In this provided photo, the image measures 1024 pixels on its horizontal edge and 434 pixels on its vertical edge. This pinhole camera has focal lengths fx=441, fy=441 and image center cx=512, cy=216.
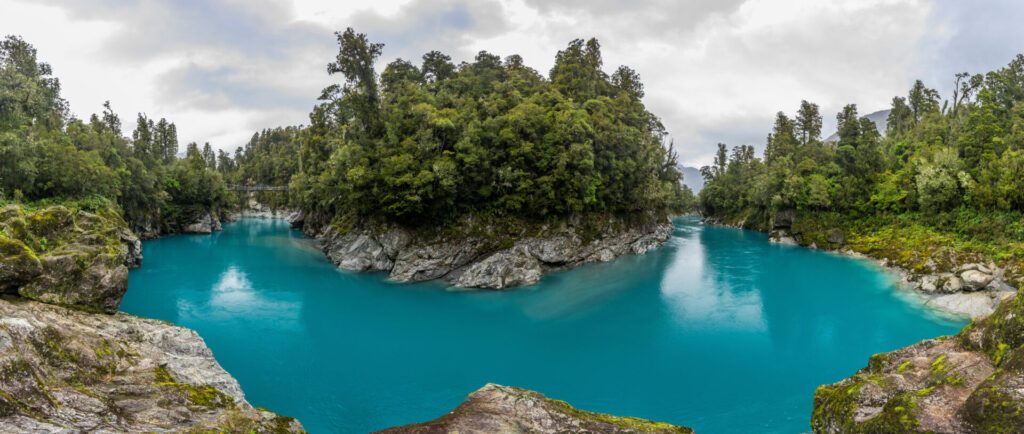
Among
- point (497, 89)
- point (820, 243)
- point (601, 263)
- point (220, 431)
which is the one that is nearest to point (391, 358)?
point (220, 431)

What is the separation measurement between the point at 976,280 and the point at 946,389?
95.1 feet

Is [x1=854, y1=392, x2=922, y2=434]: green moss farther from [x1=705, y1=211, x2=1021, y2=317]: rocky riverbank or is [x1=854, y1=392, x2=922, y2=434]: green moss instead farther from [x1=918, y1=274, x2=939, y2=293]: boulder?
[x1=918, y1=274, x2=939, y2=293]: boulder

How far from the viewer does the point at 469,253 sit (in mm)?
34812

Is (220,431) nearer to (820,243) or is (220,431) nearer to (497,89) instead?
(497,89)

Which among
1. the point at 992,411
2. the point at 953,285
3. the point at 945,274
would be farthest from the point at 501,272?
the point at 945,274

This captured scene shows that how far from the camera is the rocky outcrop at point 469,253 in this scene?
3291 cm

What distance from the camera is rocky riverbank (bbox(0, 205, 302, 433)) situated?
19.2 ft

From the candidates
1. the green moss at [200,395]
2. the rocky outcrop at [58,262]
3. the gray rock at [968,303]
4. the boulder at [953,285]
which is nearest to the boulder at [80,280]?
the rocky outcrop at [58,262]

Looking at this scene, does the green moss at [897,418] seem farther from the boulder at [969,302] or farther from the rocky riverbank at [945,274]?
the boulder at [969,302]

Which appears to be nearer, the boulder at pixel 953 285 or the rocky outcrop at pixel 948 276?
the rocky outcrop at pixel 948 276

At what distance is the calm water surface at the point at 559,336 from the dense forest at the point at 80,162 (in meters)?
10.3

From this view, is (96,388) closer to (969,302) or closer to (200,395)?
(200,395)

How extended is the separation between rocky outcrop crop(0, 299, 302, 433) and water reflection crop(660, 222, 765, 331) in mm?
22325

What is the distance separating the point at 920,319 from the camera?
24.3 meters
